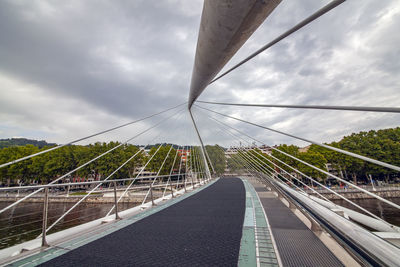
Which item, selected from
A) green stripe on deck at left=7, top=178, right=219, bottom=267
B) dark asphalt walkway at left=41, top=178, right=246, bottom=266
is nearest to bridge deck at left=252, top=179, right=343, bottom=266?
dark asphalt walkway at left=41, top=178, right=246, bottom=266

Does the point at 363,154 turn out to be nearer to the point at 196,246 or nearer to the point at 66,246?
the point at 196,246

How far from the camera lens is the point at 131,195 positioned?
24.3 meters

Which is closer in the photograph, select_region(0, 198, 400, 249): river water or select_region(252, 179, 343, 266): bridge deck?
select_region(252, 179, 343, 266): bridge deck

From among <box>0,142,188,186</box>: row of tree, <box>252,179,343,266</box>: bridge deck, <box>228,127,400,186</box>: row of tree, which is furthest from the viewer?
<box>0,142,188,186</box>: row of tree

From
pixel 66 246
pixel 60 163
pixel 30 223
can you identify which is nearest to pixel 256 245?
pixel 66 246

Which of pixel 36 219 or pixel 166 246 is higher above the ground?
pixel 166 246

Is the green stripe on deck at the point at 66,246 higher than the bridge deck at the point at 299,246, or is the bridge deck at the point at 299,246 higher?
the green stripe on deck at the point at 66,246

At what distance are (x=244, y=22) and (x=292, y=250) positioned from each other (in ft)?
8.58

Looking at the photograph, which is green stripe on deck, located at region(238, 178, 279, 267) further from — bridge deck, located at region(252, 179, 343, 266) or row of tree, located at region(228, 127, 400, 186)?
row of tree, located at region(228, 127, 400, 186)

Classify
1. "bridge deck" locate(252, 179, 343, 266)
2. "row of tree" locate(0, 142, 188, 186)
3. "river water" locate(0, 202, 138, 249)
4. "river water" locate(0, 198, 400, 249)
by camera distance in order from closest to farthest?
1. "bridge deck" locate(252, 179, 343, 266)
2. "river water" locate(0, 202, 138, 249)
3. "river water" locate(0, 198, 400, 249)
4. "row of tree" locate(0, 142, 188, 186)

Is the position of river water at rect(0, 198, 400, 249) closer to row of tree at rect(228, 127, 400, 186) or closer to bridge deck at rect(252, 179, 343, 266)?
bridge deck at rect(252, 179, 343, 266)

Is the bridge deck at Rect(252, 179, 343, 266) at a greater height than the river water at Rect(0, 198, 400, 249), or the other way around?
the bridge deck at Rect(252, 179, 343, 266)

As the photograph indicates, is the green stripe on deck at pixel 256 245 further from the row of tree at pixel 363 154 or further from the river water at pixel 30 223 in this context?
the row of tree at pixel 363 154

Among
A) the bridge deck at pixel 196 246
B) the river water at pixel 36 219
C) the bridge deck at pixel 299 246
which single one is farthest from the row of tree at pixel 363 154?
the bridge deck at pixel 196 246
